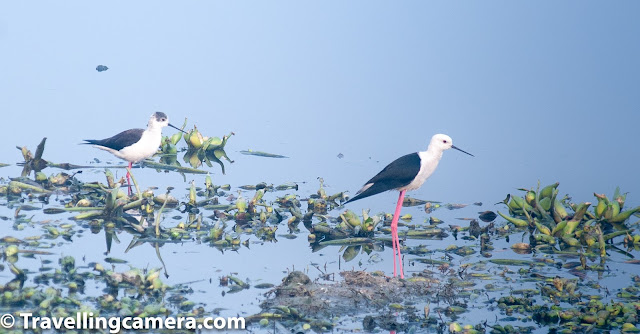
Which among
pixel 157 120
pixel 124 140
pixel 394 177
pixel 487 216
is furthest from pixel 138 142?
pixel 487 216

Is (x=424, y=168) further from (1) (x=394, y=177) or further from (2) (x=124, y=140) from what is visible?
(2) (x=124, y=140)

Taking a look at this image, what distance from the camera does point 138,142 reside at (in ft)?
42.5

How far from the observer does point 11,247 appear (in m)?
9.61

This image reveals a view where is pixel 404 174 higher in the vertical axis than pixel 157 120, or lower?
lower

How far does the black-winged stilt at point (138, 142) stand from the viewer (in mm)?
12962

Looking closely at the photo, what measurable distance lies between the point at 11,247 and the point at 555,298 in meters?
5.71

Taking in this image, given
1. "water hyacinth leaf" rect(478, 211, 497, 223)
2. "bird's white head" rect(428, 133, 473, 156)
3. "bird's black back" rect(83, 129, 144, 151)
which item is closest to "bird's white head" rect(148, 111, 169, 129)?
"bird's black back" rect(83, 129, 144, 151)

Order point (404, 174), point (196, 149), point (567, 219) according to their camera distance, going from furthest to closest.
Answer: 1. point (196, 149)
2. point (567, 219)
3. point (404, 174)

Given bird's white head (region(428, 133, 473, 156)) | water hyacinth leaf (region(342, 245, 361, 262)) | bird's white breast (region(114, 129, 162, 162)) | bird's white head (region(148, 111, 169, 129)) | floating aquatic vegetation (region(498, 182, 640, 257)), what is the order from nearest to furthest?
water hyacinth leaf (region(342, 245, 361, 262))
floating aquatic vegetation (region(498, 182, 640, 257))
bird's white head (region(428, 133, 473, 156))
bird's white breast (region(114, 129, 162, 162))
bird's white head (region(148, 111, 169, 129))

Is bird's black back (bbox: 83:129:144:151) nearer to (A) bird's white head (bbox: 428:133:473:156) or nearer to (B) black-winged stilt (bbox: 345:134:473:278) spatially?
(B) black-winged stilt (bbox: 345:134:473:278)

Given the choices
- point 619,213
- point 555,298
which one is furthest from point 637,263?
point 555,298

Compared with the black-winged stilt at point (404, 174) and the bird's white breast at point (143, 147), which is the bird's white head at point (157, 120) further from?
the black-winged stilt at point (404, 174)

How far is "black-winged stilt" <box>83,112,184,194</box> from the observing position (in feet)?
42.5

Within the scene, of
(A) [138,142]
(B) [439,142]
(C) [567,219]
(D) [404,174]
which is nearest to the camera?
(D) [404,174]
